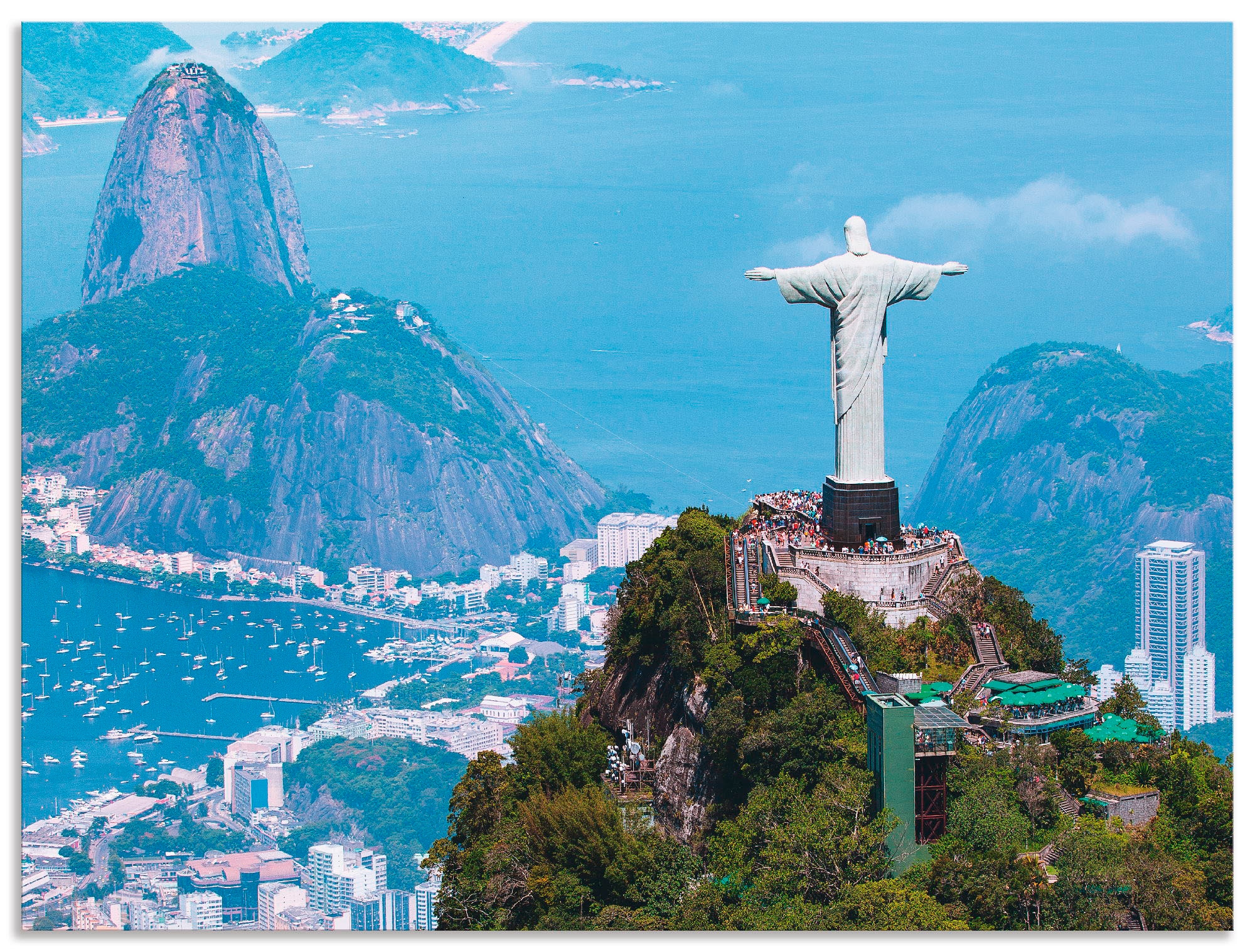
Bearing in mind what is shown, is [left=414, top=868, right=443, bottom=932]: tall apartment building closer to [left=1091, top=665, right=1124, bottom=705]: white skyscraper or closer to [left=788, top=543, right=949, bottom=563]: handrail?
[left=1091, top=665, right=1124, bottom=705]: white skyscraper

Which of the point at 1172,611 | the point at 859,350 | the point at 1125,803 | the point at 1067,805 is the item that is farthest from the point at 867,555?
the point at 1172,611

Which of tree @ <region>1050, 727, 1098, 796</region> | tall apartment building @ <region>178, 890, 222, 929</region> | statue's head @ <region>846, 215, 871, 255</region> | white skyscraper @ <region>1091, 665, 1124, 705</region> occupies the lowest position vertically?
tall apartment building @ <region>178, 890, 222, 929</region>

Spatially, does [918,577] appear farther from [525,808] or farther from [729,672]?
[525,808]

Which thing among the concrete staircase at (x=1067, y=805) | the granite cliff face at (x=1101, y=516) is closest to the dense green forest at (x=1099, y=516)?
the granite cliff face at (x=1101, y=516)

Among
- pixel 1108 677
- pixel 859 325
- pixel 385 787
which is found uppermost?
pixel 859 325

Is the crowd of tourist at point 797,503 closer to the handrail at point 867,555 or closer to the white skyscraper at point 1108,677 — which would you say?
the handrail at point 867,555

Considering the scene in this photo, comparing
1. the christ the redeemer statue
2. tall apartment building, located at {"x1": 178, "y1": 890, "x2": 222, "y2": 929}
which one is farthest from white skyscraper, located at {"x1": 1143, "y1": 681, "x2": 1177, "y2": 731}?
the christ the redeemer statue

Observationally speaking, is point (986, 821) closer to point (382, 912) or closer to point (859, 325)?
point (859, 325)
